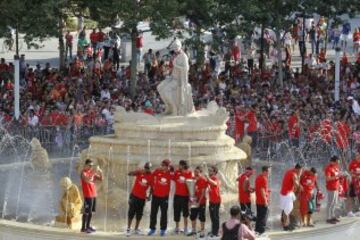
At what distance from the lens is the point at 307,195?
20781mm

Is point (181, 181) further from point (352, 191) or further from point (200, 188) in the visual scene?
point (352, 191)

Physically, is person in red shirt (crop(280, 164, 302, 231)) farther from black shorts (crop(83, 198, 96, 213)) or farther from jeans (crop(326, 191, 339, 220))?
black shorts (crop(83, 198, 96, 213))

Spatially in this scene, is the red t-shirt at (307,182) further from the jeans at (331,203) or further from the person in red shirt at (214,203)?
the person in red shirt at (214,203)

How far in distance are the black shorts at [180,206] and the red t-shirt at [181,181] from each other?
0.25ft

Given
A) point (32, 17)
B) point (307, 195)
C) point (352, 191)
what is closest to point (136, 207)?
point (307, 195)

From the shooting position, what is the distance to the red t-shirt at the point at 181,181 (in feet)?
65.7

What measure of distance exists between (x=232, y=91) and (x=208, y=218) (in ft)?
39.3

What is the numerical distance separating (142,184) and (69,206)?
142cm

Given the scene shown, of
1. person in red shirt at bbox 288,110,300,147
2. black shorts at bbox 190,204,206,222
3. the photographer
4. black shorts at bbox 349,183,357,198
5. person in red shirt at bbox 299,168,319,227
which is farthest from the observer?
person in red shirt at bbox 288,110,300,147

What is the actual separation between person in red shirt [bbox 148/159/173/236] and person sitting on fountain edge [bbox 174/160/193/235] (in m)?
0.17

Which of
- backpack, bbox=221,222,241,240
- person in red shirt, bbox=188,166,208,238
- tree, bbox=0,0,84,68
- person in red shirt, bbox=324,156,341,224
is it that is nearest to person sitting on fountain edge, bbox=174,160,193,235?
person in red shirt, bbox=188,166,208,238

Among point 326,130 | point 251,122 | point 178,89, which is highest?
point 178,89

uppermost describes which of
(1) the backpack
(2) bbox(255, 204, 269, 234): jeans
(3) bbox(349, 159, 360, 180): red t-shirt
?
(3) bbox(349, 159, 360, 180): red t-shirt

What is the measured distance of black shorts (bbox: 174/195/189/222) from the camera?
20.2 metres
